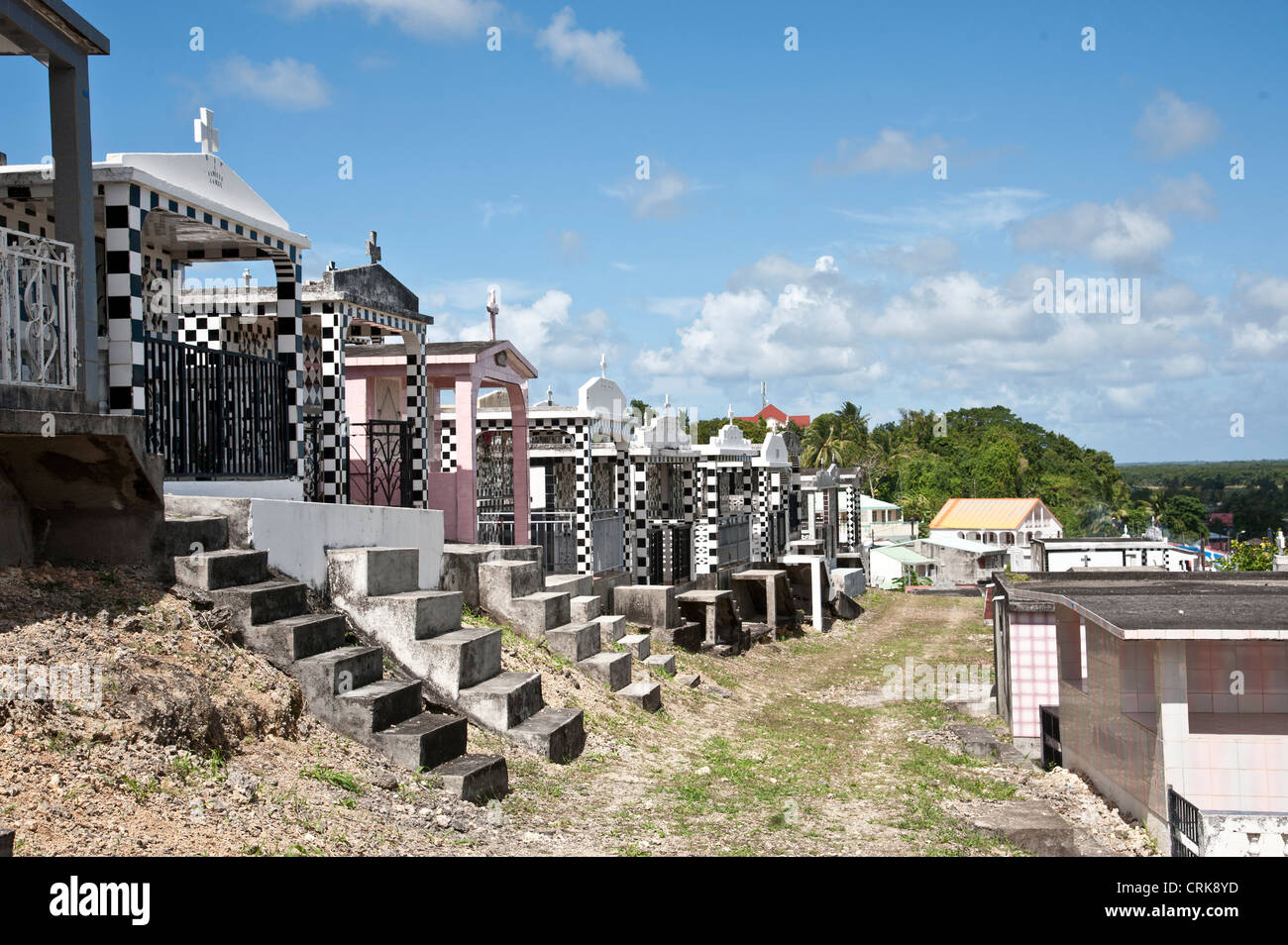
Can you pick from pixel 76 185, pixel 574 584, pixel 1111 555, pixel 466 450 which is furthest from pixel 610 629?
pixel 1111 555

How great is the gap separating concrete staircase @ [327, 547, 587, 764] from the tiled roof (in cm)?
4875

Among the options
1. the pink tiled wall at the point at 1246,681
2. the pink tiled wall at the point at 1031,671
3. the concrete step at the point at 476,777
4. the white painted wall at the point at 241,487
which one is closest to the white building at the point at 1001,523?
the pink tiled wall at the point at 1031,671

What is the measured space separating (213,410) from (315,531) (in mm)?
1499

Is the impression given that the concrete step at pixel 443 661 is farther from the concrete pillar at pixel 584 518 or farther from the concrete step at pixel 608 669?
the concrete pillar at pixel 584 518

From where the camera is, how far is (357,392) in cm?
1623

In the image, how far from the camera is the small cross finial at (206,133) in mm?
9195

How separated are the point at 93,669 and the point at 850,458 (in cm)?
7143

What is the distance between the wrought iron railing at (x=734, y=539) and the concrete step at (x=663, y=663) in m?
9.35

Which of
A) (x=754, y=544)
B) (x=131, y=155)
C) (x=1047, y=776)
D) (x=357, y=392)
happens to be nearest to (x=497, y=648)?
(x=131, y=155)

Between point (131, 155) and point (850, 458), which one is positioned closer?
point (131, 155)

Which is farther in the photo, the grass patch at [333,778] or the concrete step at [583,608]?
the concrete step at [583,608]

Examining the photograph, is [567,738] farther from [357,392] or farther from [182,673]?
[357,392]

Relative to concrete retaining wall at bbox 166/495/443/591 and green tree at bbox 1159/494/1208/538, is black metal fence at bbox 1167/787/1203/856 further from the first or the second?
green tree at bbox 1159/494/1208/538

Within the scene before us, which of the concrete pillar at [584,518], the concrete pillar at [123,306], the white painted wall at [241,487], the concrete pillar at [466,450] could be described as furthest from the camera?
the concrete pillar at [584,518]
